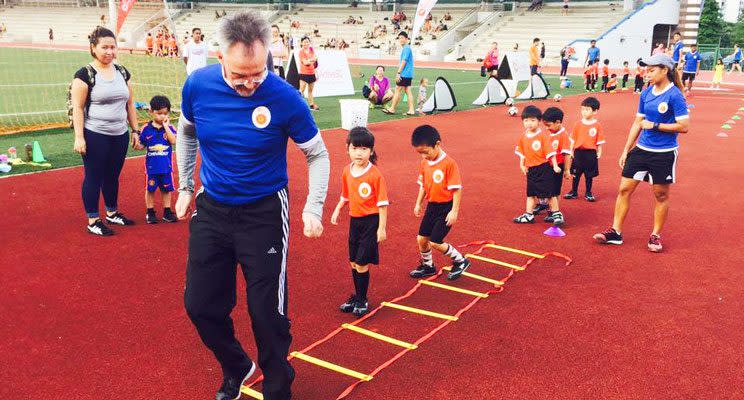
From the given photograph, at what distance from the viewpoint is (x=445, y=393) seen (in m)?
3.87

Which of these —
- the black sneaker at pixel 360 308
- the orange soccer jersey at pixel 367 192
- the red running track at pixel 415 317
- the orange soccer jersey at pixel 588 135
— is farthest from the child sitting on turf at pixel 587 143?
the black sneaker at pixel 360 308

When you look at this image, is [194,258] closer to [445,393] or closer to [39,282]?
[445,393]

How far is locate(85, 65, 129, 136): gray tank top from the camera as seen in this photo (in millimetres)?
6344

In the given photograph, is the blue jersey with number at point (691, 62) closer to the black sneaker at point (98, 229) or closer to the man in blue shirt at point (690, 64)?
the man in blue shirt at point (690, 64)

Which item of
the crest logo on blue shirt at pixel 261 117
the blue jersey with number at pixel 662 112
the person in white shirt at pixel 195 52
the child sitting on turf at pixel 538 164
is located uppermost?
the person in white shirt at pixel 195 52

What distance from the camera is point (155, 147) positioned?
7098 mm

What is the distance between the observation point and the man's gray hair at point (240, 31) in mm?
2938

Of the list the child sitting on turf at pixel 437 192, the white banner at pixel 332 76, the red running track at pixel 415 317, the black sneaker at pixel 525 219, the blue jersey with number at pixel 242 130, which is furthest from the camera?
the white banner at pixel 332 76

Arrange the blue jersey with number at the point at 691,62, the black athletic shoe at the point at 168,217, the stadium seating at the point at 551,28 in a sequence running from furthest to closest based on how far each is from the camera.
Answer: the stadium seating at the point at 551,28 → the blue jersey with number at the point at 691,62 → the black athletic shoe at the point at 168,217

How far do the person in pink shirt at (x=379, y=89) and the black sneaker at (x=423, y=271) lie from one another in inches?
474

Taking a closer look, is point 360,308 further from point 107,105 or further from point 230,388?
point 107,105

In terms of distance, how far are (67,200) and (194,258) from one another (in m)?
5.62

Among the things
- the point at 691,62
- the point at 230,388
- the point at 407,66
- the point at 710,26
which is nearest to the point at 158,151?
the point at 230,388

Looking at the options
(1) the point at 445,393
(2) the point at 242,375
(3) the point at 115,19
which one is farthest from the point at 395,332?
(3) the point at 115,19
